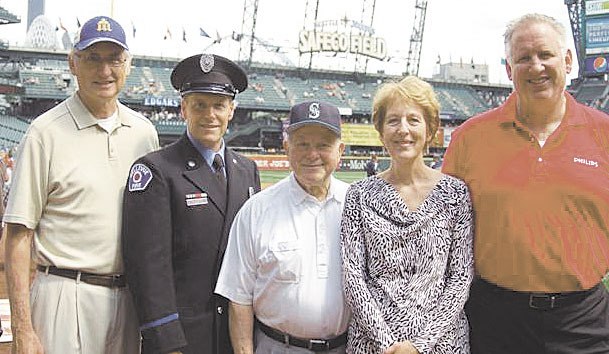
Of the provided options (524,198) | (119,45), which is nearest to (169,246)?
(119,45)

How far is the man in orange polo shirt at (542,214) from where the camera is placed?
3.02 metres

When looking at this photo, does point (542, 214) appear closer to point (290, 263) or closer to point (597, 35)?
point (290, 263)

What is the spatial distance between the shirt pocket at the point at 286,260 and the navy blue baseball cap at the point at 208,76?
82 centimetres

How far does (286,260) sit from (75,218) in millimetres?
1097

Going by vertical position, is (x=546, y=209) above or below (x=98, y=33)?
below

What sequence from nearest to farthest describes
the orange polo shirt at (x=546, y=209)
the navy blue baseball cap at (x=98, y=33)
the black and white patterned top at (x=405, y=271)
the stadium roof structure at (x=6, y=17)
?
1. the black and white patterned top at (x=405, y=271)
2. the orange polo shirt at (x=546, y=209)
3. the navy blue baseball cap at (x=98, y=33)
4. the stadium roof structure at (x=6, y=17)

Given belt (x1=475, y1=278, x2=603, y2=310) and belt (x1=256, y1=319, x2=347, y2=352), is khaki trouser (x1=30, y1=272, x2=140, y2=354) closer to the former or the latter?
belt (x1=256, y1=319, x2=347, y2=352)

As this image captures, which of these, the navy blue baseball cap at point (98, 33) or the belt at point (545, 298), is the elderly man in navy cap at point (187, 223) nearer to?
the navy blue baseball cap at point (98, 33)

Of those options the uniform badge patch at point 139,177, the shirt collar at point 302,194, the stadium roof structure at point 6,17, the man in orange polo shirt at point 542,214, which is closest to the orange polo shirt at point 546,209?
the man in orange polo shirt at point 542,214

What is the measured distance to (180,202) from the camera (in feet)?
9.88

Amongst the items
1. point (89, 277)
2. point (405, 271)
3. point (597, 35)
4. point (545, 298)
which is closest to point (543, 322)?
point (545, 298)

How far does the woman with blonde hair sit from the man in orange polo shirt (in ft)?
1.03

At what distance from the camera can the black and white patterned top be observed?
269cm

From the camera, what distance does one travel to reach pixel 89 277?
123 inches
